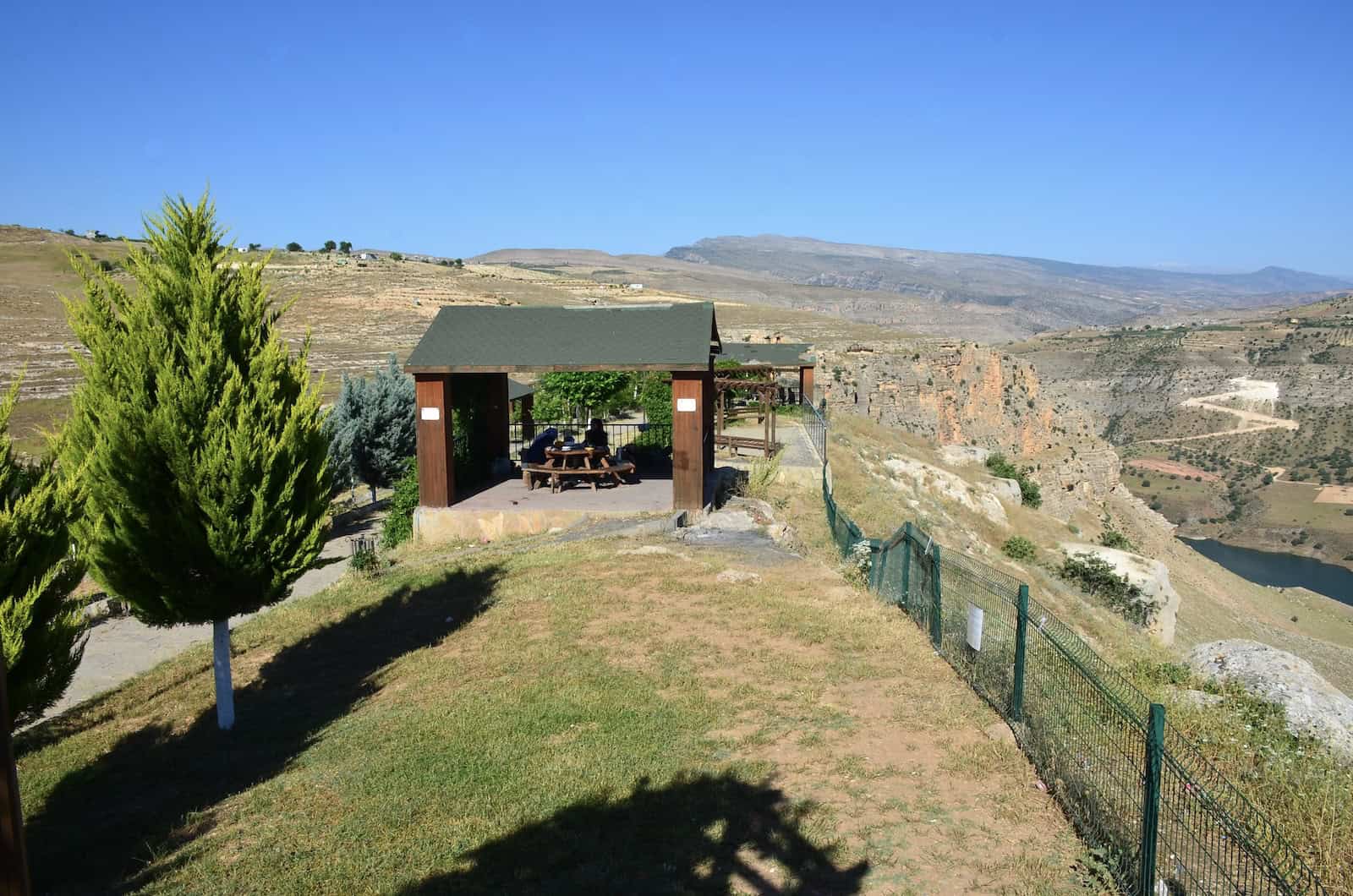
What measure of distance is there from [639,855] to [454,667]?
4535 mm

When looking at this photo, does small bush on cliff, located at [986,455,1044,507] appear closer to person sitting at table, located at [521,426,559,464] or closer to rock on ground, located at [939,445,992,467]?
rock on ground, located at [939,445,992,467]

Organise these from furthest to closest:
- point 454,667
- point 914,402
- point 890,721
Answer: point 914,402, point 454,667, point 890,721

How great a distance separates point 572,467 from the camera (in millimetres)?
17875

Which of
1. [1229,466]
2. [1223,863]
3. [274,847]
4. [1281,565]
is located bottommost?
[1281,565]

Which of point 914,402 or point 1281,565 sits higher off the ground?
point 914,402

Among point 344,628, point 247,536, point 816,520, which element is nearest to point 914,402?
point 816,520

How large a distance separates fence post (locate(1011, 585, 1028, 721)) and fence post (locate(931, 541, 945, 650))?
2.07m

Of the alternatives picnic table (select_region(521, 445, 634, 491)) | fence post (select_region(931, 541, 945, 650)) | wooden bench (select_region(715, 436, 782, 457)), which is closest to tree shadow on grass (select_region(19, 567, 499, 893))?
picnic table (select_region(521, 445, 634, 491))

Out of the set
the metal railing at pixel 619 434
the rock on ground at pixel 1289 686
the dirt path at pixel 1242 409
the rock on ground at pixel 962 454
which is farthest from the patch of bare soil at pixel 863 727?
the dirt path at pixel 1242 409

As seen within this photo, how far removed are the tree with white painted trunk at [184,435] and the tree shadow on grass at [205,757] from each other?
1.25 m

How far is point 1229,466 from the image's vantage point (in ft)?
271

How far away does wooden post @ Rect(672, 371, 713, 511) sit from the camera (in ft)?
50.8

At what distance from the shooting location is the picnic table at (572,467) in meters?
17.5

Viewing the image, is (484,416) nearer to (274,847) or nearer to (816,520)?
(816,520)
